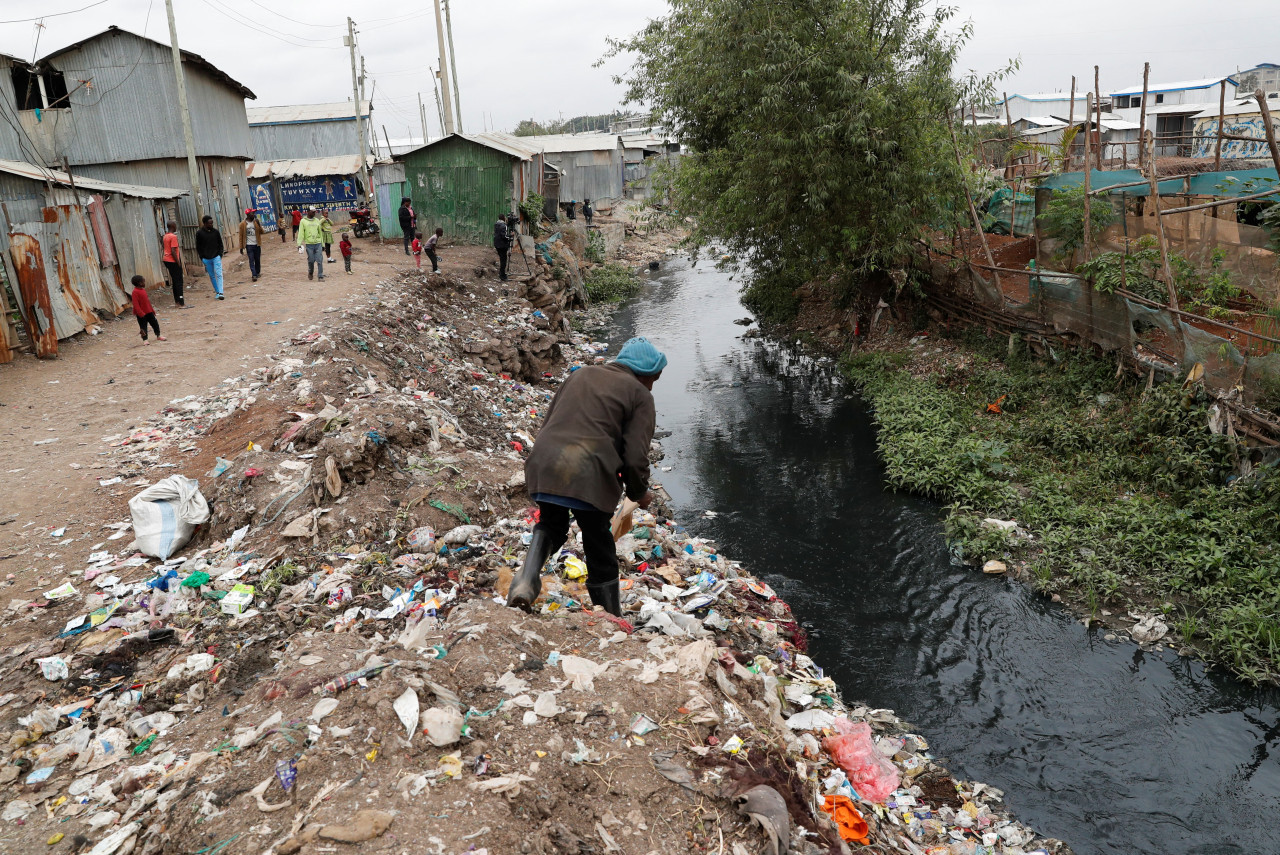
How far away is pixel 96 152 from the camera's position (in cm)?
1692

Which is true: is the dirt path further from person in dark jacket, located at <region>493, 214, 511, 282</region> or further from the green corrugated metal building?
the green corrugated metal building

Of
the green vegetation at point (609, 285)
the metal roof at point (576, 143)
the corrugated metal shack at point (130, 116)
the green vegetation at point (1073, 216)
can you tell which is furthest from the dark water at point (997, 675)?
the metal roof at point (576, 143)

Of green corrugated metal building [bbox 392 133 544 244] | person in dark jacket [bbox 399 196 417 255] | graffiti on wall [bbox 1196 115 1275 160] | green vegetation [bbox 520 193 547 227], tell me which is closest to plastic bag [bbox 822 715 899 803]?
person in dark jacket [bbox 399 196 417 255]

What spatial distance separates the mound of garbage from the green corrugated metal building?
1364 centimetres

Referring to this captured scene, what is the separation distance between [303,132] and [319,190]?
24.0ft

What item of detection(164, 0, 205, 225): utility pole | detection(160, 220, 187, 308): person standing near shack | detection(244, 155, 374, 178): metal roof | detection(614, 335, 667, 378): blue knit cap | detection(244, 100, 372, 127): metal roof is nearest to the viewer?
detection(614, 335, 667, 378): blue knit cap

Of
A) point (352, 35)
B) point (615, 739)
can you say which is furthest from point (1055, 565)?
point (352, 35)

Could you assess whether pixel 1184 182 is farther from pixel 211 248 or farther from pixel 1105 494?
pixel 211 248

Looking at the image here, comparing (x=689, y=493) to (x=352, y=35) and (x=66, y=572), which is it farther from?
(x=352, y=35)

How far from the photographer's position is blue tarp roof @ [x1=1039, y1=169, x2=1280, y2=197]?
11.5 meters

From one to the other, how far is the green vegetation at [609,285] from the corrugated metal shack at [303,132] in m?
12.5

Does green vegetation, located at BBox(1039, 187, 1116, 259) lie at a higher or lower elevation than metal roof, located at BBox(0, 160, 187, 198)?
lower

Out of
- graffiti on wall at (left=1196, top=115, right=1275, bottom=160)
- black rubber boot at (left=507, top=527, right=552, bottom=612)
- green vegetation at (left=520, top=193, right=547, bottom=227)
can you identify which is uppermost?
graffiti on wall at (left=1196, top=115, right=1275, bottom=160)

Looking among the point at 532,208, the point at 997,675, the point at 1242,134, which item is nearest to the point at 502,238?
the point at 532,208
